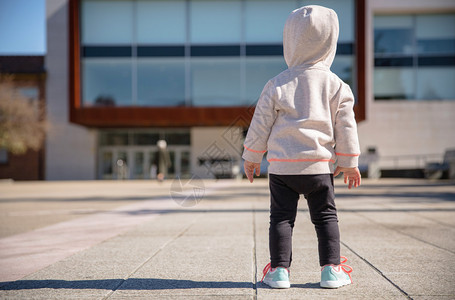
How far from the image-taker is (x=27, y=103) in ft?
80.8

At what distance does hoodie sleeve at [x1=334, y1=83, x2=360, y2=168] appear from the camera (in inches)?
108

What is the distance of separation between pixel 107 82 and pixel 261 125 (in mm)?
24003

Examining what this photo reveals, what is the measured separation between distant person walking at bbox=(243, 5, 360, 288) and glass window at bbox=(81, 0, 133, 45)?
24.2 metres

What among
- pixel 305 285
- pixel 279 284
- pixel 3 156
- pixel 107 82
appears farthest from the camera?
pixel 3 156

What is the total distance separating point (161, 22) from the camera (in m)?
25.6

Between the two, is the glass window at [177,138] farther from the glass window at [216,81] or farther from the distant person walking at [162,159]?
the glass window at [216,81]

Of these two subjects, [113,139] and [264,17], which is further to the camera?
[113,139]

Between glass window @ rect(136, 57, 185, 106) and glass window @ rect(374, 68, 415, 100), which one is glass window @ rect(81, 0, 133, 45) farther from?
glass window @ rect(374, 68, 415, 100)

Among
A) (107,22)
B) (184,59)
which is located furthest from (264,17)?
(107,22)

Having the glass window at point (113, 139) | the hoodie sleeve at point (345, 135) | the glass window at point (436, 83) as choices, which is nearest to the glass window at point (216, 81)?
the glass window at point (113, 139)

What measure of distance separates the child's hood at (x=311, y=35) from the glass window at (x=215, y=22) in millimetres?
23282

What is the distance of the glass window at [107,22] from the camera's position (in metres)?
25.5

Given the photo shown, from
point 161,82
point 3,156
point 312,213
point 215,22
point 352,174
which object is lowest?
point 3,156

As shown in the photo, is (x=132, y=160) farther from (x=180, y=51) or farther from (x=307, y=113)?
(x=307, y=113)
